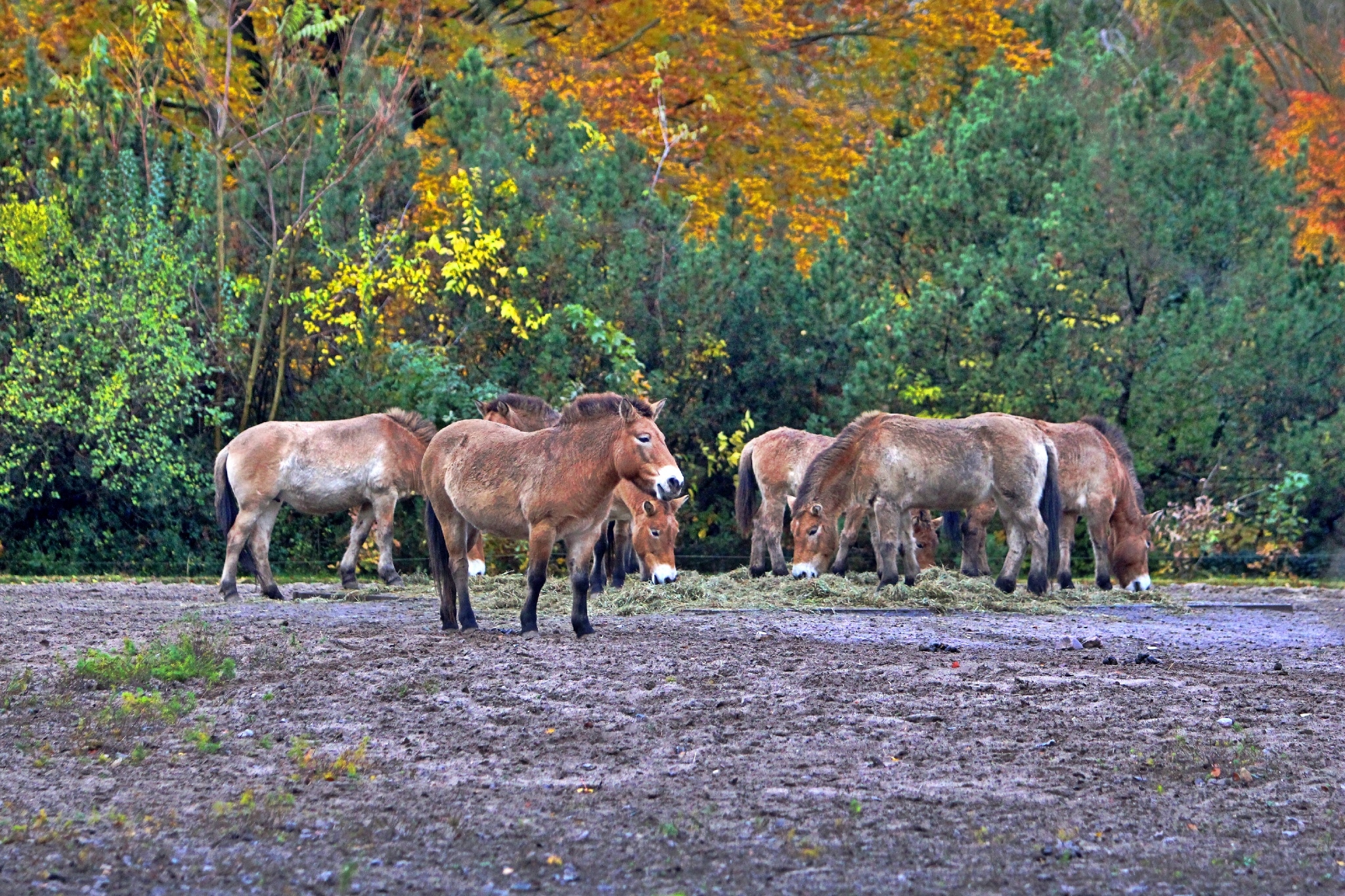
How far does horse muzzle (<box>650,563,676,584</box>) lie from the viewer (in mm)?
17312

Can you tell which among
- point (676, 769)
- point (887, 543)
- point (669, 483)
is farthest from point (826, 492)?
point (676, 769)

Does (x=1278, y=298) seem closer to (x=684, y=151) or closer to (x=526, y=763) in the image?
(x=684, y=151)

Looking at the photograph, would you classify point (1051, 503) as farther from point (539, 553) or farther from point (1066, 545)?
point (539, 553)

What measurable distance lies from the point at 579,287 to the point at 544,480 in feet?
38.0

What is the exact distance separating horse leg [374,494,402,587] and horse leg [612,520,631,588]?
7.44ft

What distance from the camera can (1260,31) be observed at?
119 feet

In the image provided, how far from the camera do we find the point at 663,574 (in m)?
17.4

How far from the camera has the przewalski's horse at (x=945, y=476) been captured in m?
16.5

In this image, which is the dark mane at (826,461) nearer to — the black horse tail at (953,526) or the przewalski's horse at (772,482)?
the przewalski's horse at (772,482)

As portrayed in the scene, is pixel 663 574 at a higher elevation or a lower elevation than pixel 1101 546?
lower

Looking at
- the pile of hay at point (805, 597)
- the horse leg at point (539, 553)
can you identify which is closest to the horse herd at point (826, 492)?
the pile of hay at point (805, 597)

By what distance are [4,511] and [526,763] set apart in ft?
50.1

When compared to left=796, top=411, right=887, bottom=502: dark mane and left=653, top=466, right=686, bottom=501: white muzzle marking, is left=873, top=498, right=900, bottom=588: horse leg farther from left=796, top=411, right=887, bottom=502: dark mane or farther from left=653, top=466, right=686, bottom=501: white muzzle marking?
left=653, top=466, right=686, bottom=501: white muzzle marking

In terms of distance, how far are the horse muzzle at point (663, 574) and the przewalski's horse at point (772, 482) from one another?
1.87 meters
